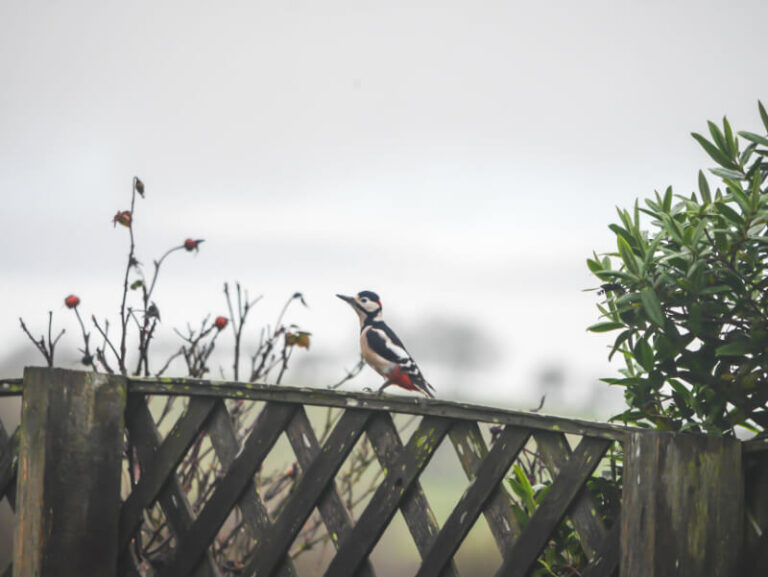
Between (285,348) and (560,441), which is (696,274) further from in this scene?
(285,348)

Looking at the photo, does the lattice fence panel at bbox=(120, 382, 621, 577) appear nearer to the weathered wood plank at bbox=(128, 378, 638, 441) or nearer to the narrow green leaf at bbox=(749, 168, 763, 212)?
the weathered wood plank at bbox=(128, 378, 638, 441)

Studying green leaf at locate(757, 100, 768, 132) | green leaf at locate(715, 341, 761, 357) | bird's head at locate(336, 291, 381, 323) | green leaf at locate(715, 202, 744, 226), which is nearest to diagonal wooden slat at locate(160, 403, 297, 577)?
bird's head at locate(336, 291, 381, 323)

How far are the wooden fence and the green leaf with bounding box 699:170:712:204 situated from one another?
75cm

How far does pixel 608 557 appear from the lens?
2074mm

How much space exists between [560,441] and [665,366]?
41 cm

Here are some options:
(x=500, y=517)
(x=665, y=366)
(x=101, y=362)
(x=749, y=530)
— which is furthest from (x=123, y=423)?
(x=749, y=530)

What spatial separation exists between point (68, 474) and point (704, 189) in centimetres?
205

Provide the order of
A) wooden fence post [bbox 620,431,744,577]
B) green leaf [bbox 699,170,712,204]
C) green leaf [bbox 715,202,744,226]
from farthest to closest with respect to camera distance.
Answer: green leaf [bbox 699,170,712,204], green leaf [bbox 715,202,744,226], wooden fence post [bbox 620,431,744,577]

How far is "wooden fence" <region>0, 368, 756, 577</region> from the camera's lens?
2012mm

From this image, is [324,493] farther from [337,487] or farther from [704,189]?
[704,189]

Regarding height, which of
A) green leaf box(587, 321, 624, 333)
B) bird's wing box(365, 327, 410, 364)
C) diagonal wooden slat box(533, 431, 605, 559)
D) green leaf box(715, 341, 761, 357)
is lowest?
diagonal wooden slat box(533, 431, 605, 559)

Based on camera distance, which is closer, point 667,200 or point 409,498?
point 409,498

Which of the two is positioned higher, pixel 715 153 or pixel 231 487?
pixel 715 153

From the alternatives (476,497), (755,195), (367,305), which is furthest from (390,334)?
(755,195)
